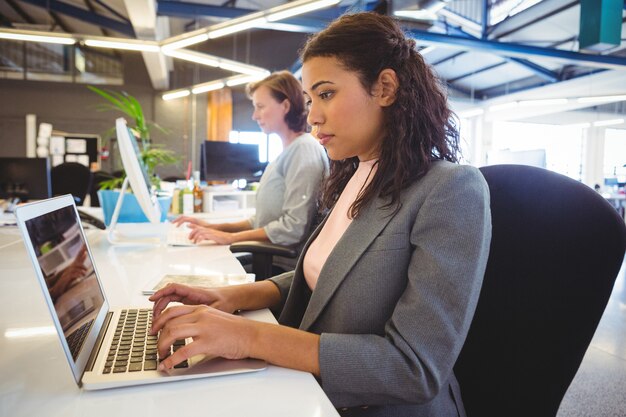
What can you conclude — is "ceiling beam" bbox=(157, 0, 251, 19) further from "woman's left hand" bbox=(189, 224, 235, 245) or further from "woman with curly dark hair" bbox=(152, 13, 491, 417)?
"woman with curly dark hair" bbox=(152, 13, 491, 417)

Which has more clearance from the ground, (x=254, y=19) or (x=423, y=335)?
(x=254, y=19)

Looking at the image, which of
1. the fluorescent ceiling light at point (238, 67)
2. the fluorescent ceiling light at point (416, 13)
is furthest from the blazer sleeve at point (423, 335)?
the fluorescent ceiling light at point (238, 67)

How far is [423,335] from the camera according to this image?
0.67 meters

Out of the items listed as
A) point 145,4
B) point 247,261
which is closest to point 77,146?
point 145,4

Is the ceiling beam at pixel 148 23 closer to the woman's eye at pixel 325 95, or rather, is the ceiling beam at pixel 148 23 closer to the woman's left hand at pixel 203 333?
the woman's eye at pixel 325 95

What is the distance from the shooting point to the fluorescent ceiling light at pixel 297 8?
3.11 metres

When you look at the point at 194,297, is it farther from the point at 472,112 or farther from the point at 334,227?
the point at 472,112

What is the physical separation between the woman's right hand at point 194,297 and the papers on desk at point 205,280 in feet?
0.56

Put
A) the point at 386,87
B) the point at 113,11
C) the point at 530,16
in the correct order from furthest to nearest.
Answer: the point at 113,11
the point at 530,16
the point at 386,87

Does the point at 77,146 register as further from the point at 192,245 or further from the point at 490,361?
the point at 490,361

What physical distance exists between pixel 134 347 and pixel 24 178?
3227mm

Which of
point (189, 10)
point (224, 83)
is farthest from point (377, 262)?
point (189, 10)

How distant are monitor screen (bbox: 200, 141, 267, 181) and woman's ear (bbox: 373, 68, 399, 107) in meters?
3.45

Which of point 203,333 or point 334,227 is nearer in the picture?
point 203,333
